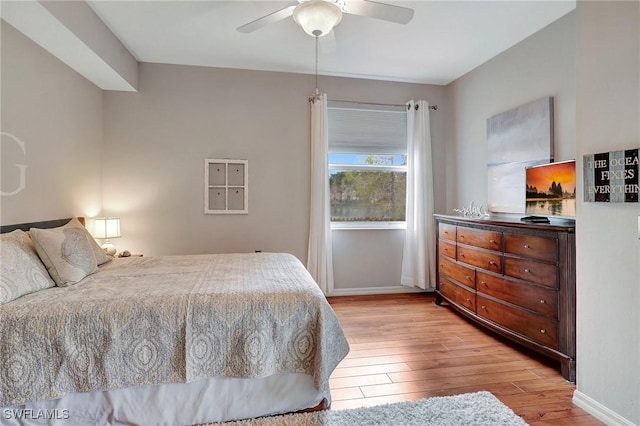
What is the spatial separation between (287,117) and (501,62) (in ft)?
7.86

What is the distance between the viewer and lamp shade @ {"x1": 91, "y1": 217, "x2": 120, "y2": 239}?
127 inches

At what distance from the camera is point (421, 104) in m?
4.10

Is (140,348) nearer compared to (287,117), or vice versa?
(140,348)

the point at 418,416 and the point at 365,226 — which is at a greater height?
the point at 365,226

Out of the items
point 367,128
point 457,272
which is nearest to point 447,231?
point 457,272

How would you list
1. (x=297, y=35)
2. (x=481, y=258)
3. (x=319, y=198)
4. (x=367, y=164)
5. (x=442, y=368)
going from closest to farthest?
(x=442, y=368) → (x=481, y=258) → (x=297, y=35) → (x=319, y=198) → (x=367, y=164)

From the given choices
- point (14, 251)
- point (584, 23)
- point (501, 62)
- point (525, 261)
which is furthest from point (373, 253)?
point (14, 251)

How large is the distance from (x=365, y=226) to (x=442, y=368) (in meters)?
2.06

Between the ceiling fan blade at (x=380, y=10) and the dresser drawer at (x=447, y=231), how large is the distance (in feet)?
6.74

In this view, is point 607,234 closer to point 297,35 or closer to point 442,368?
point 442,368

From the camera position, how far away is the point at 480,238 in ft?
9.52

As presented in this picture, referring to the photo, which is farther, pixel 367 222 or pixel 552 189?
pixel 367 222

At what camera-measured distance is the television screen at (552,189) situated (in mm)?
2484

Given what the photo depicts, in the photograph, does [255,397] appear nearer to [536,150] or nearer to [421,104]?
[536,150]
